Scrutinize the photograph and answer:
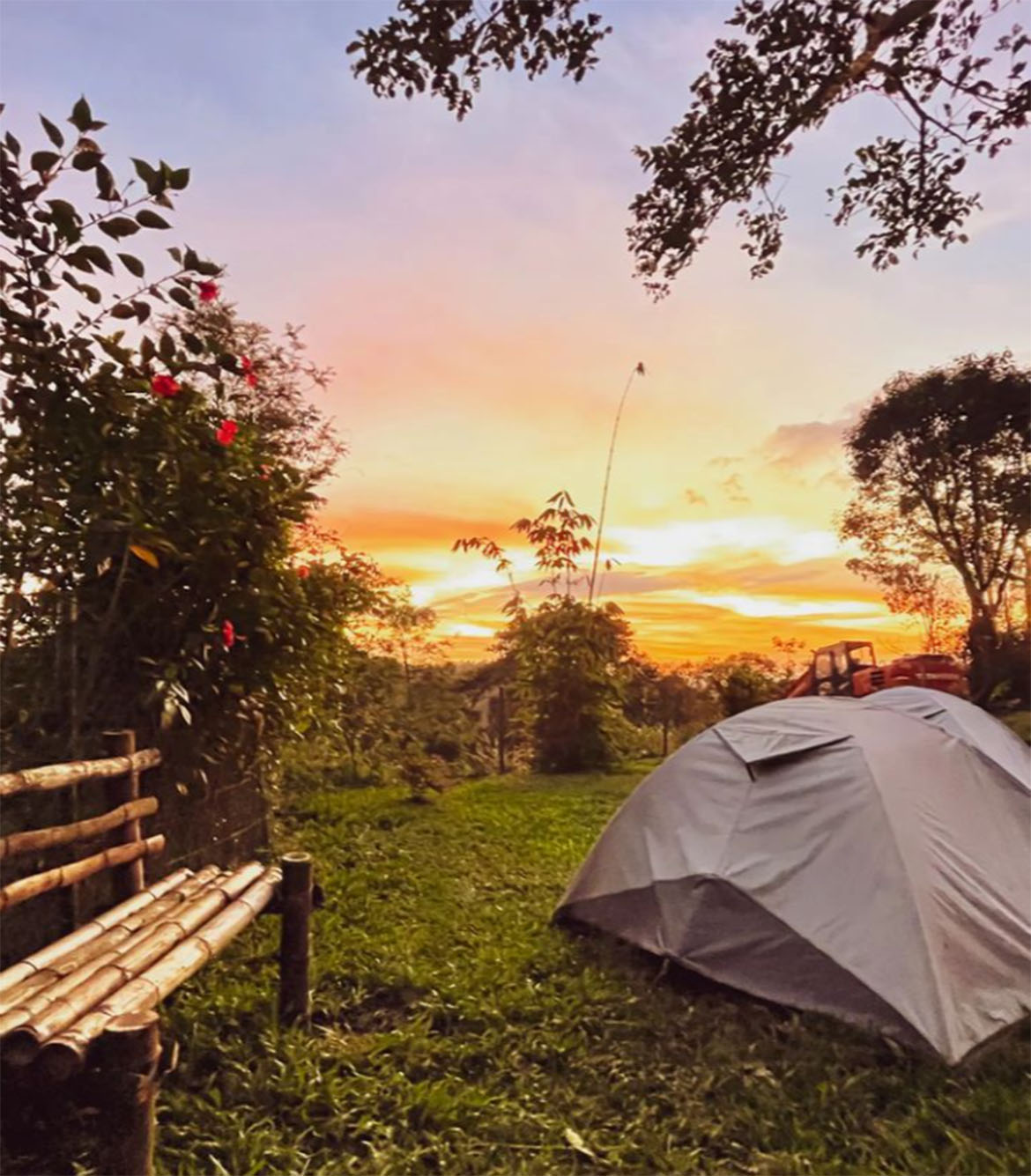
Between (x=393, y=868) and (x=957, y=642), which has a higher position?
(x=957, y=642)

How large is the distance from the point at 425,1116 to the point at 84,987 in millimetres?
1012

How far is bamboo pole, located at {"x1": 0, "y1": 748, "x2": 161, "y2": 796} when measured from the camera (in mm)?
2049

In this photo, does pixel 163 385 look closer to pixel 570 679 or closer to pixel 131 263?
pixel 131 263

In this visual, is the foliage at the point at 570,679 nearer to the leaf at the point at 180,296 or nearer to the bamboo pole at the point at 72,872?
the bamboo pole at the point at 72,872

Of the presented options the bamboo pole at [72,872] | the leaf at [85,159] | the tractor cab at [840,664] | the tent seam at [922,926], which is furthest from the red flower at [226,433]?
the tractor cab at [840,664]

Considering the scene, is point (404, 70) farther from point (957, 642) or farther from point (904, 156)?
point (957, 642)

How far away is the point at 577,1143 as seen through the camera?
2146 millimetres

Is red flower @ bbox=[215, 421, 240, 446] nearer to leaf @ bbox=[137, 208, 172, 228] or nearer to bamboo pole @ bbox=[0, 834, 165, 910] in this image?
leaf @ bbox=[137, 208, 172, 228]

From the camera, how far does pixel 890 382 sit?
9.85 m

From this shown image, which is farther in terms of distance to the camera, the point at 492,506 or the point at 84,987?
the point at 492,506

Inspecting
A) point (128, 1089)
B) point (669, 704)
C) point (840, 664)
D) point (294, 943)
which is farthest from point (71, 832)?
point (840, 664)

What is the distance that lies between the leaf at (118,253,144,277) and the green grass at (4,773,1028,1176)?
2.23m

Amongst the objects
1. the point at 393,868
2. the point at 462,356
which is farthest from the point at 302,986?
the point at 462,356

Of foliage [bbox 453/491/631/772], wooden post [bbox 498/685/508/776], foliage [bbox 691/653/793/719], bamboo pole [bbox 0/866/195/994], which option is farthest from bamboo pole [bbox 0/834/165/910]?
foliage [bbox 691/653/793/719]
